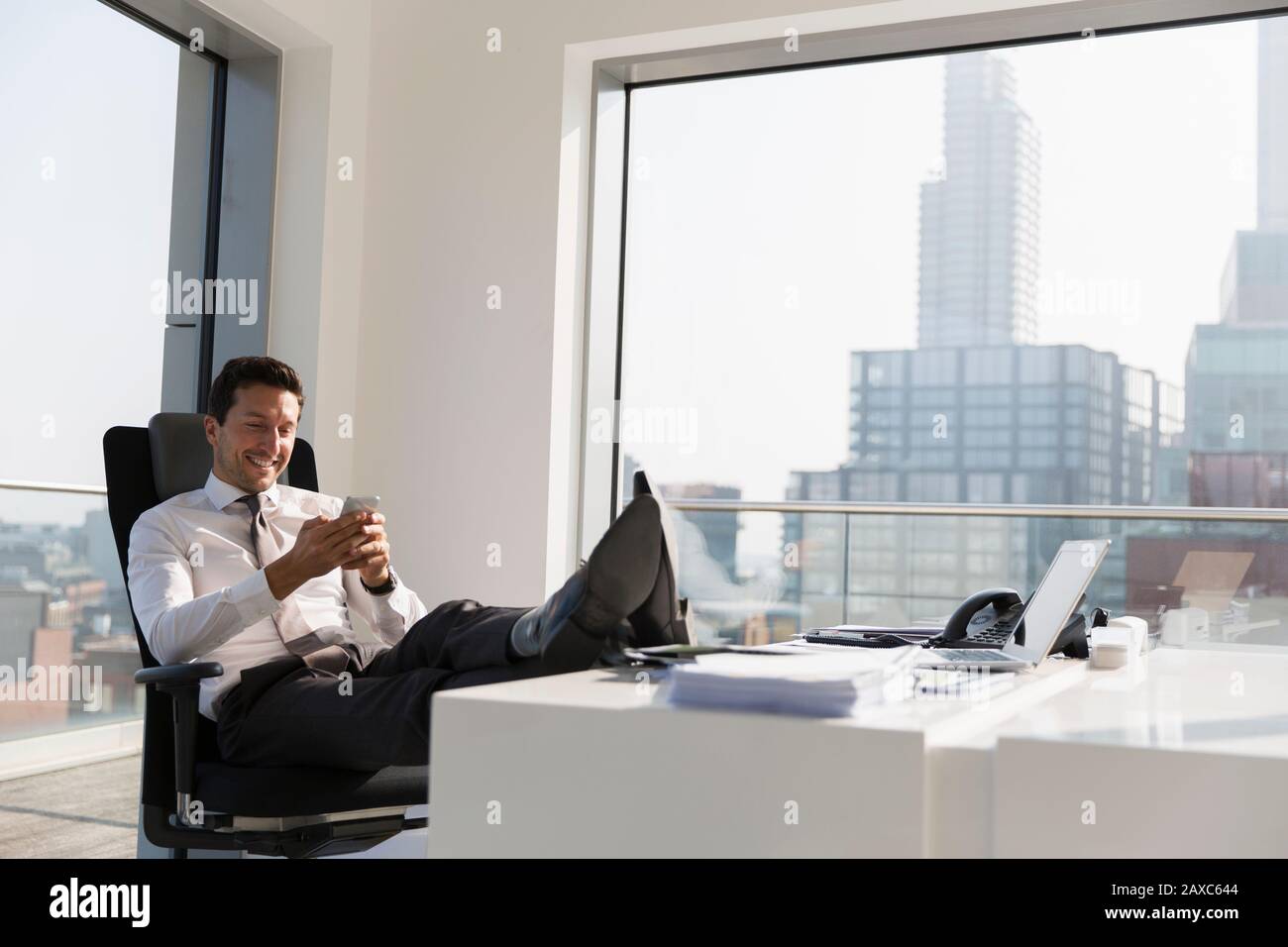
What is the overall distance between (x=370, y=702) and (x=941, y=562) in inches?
85.6

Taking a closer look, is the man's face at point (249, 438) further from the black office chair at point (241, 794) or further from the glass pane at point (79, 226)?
the glass pane at point (79, 226)

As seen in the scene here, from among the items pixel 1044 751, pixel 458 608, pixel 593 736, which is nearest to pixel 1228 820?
pixel 1044 751

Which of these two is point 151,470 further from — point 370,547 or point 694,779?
point 694,779

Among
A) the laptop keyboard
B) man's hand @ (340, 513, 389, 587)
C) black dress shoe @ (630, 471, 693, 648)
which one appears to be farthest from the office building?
the laptop keyboard

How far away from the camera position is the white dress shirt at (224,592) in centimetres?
190

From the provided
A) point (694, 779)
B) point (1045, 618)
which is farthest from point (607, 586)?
point (1045, 618)

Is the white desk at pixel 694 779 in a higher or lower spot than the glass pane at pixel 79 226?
lower

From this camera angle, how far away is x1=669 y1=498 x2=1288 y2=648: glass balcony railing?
3070 millimetres

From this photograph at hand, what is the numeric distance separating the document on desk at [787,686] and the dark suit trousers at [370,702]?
2.06ft

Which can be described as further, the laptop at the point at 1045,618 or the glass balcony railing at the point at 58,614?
the glass balcony railing at the point at 58,614

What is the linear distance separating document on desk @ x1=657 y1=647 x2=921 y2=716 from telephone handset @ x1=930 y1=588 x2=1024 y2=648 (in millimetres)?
832

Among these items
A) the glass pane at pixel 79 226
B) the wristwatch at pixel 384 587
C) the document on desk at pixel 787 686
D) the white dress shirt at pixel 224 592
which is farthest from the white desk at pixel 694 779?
the glass pane at pixel 79 226

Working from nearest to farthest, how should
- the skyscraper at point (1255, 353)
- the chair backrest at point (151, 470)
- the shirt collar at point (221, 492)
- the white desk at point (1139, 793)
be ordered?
the white desk at point (1139, 793) < the chair backrest at point (151, 470) < the shirt collar at point (221, 492) < the skyscraper at point (1255, 353)

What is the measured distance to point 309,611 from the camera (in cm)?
221
